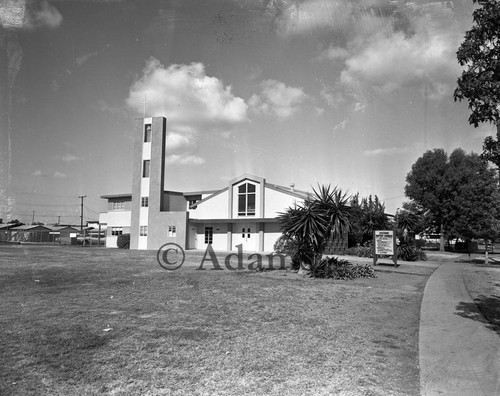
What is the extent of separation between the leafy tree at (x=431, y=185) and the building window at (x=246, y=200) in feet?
78.3

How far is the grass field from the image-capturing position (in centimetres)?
472

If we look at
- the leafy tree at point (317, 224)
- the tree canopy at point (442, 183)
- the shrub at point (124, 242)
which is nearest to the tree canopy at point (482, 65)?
the leafy tree at point (317, 224)

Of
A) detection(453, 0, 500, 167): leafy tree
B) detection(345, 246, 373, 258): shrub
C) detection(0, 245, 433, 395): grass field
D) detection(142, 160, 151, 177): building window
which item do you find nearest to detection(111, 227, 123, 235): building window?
detection(142, 160, 151, 177): building window

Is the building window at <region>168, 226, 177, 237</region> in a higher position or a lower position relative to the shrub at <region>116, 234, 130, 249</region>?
higher

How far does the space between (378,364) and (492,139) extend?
364 centimetres

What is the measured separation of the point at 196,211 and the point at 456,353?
3613 centimetres

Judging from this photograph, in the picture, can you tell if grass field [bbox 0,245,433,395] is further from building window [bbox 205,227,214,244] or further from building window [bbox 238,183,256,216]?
building window [bbox 205,227,214,244]

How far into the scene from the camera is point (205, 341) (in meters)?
6.48

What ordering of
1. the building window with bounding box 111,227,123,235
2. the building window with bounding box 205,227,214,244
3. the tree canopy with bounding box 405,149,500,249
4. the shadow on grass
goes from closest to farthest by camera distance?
the shadow on grass, the building window with bounding box 205,227,214,244, the tree canopy with bounding box 405,149,500,249, the building window with bounding box 111,227,123,235

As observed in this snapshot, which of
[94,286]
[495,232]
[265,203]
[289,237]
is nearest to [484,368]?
[94,286]

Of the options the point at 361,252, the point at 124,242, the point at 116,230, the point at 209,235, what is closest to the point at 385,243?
the point at 361,252

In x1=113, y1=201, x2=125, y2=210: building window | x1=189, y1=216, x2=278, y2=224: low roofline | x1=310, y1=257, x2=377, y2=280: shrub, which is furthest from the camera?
x1=113, y1=201, x2=125, y2=210: building window

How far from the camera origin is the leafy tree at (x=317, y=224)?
16812 mm

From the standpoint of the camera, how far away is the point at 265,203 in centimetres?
3769
